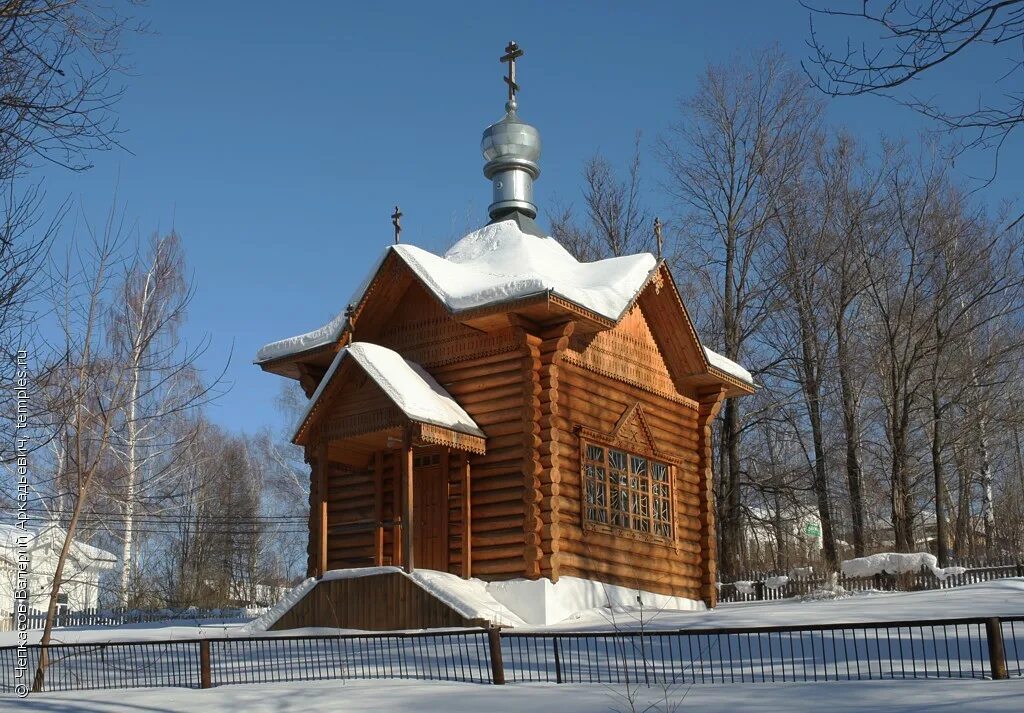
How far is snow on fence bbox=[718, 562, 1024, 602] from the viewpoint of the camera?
22.6 m

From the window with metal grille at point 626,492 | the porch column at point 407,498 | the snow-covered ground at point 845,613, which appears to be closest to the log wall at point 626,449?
the window with metal grille at point 626,492

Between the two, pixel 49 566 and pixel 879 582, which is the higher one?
pixel 49 566

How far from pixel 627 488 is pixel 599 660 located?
6.32 meters

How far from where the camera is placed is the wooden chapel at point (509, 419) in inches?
674

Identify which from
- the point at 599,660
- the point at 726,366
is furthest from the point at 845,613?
the point at 726,366

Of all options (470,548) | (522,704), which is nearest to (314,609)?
(470,548)

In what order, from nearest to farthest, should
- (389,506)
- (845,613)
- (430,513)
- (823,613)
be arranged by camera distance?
(845,613), (823,613), (430,513), (389,506)

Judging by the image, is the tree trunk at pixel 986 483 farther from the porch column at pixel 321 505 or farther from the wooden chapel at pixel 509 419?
the porch column at pixel 321 505

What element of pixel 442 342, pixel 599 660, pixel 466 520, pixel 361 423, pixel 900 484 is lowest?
pixel 599 660

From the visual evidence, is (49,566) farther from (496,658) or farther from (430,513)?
(496,658)

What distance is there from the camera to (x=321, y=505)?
1811cm

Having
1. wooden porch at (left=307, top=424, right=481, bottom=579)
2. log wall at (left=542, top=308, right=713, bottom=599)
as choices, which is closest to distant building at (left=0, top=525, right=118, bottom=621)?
wooden porch at (left=307, top=424, right=481, bottom=579)

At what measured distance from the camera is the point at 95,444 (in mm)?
29891

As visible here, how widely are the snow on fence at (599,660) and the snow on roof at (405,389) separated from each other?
3517 mm
